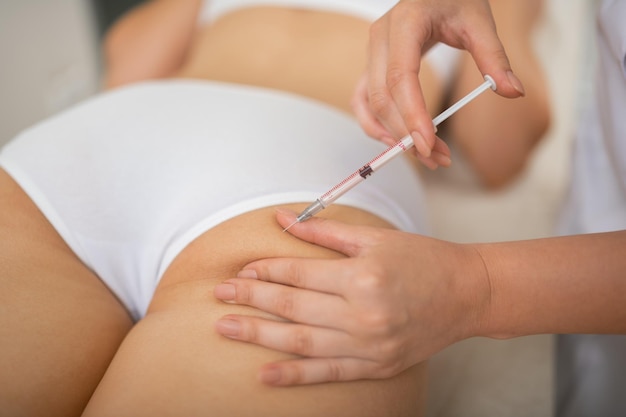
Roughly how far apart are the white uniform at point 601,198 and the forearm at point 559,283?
20 cm

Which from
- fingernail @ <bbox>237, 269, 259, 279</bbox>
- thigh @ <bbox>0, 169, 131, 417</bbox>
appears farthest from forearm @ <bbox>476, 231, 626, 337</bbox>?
thigh @ <bbox>0, 169, 131, 417</bbox>

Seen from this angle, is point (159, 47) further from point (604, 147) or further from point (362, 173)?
point (604, 147)

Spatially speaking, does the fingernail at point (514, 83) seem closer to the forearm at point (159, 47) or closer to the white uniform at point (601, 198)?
the white uniform at point (601, 198)

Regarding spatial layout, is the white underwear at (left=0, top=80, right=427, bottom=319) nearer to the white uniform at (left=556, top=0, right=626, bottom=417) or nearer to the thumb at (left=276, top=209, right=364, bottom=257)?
the thumb at (left=276, top=209, right=364, bottom=257)

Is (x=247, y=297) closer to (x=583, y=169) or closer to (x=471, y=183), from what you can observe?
(x=583, y=169)

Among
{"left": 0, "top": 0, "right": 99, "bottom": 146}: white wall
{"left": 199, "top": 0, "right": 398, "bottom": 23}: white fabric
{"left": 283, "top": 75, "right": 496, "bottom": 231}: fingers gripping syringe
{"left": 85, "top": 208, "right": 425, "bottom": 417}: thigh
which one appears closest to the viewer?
{"left": 85, "top": 208, "right": 425, "bottom": 417}: thigh

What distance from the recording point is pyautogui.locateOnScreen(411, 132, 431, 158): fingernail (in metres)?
0.61

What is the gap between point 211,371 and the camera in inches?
21.4

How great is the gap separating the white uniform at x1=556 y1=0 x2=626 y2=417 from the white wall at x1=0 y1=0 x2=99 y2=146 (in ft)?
5.08

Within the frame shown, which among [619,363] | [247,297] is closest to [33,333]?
[247,297]

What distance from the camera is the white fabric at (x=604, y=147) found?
0.73 meters

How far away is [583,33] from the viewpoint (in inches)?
58.1

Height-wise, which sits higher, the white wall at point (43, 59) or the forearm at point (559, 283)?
the white wall at point (43, 59)

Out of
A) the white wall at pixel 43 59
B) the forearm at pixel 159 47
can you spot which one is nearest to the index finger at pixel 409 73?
the forearm at pixel 159 47
